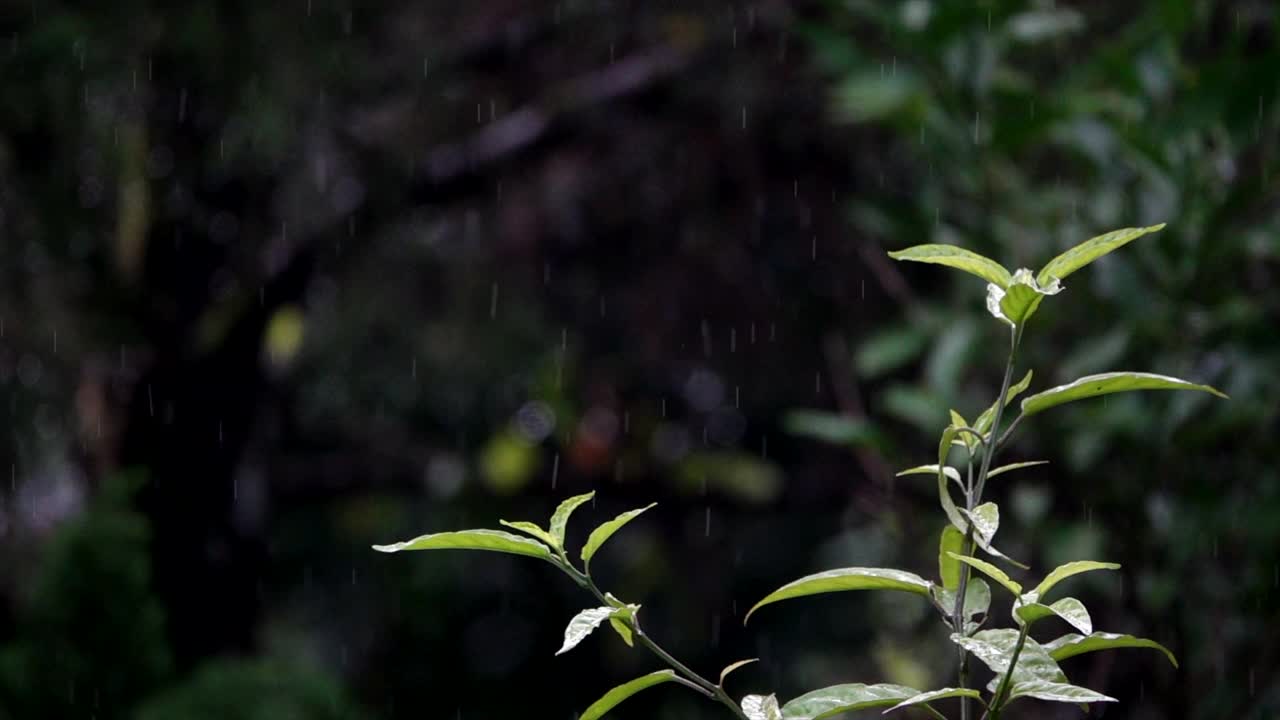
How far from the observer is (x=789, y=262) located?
3.82 m

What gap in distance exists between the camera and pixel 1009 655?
1.96 feet

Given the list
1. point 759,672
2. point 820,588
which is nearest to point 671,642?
point 759,672

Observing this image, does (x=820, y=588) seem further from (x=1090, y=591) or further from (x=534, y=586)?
(x=534, y=586)

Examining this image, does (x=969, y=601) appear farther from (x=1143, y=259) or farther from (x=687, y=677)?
(x=1143, y=259)

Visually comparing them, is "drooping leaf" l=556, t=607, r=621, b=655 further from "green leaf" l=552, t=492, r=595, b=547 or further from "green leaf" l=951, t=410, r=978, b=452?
"green leaf" l=951, t=410, r=978, b=452

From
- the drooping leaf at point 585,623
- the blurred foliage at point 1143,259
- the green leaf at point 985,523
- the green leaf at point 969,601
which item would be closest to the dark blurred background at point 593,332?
the blurred foliage at point 1143,259

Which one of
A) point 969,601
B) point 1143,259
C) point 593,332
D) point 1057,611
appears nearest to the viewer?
point 1057,611

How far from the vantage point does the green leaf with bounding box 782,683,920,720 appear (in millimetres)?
613

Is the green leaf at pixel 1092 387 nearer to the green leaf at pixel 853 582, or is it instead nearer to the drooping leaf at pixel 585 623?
the green leaf at pixel 853 582

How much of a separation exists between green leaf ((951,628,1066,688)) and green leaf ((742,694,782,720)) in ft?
0.31

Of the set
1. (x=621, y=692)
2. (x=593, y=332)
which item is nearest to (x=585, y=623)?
(x=621, y=692)

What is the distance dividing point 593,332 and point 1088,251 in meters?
3.74

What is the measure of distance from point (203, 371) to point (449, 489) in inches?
60.4

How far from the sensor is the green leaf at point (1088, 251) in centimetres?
55
